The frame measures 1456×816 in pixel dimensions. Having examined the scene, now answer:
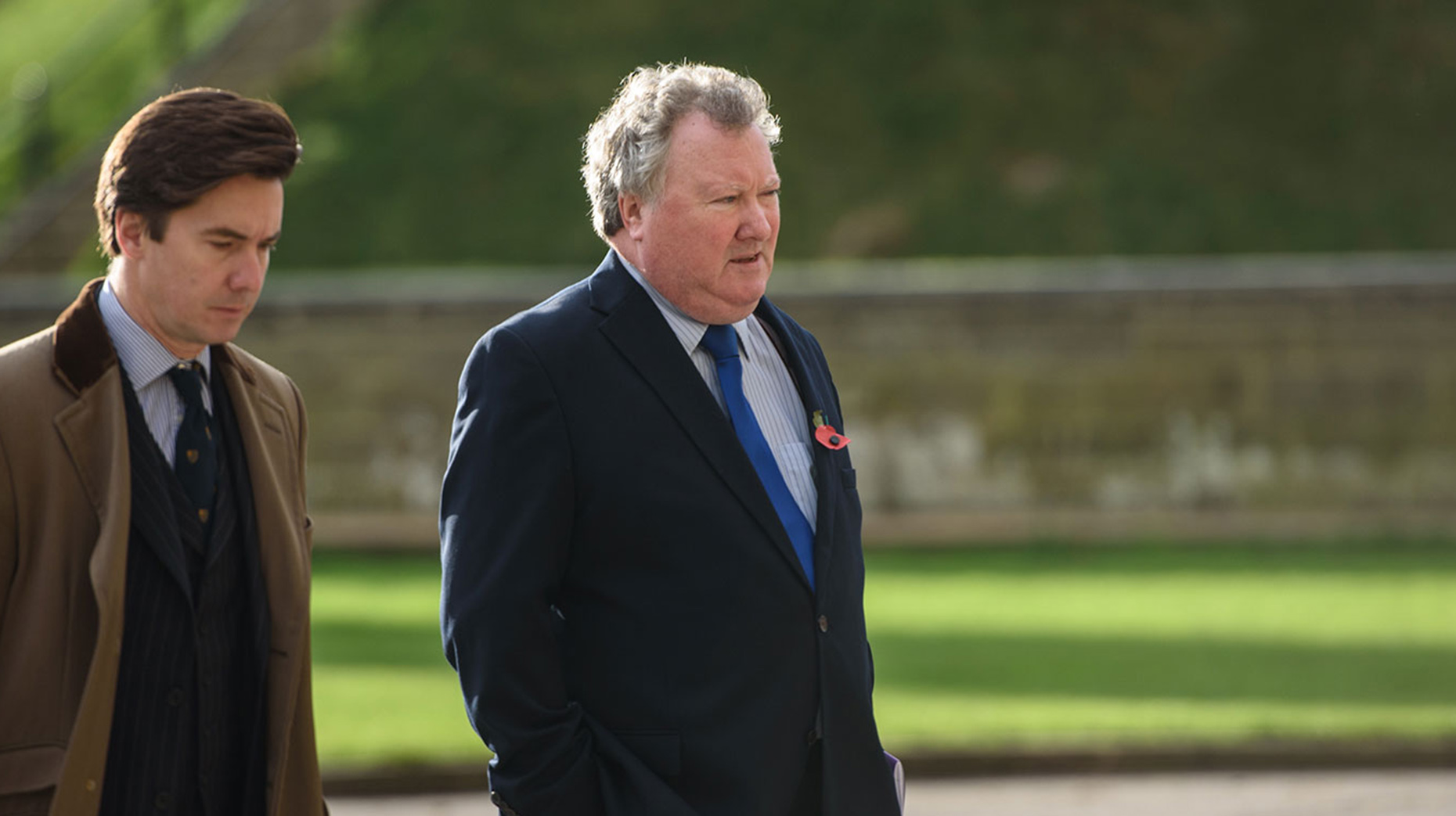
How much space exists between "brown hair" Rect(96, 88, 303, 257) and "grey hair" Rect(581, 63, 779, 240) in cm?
55

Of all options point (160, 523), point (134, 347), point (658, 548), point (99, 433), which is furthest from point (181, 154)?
point (658, 548)

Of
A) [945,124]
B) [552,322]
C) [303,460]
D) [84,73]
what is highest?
[84,73]

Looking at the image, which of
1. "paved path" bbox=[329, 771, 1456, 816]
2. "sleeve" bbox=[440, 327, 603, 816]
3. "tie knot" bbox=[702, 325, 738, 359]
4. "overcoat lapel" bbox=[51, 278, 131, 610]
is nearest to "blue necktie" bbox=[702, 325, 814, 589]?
"tie knot" bbox=[702, 325, 738, 359]

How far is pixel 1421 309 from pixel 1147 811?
10420 mm

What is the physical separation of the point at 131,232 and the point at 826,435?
1.21 metres

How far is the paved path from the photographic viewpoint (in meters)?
7.26

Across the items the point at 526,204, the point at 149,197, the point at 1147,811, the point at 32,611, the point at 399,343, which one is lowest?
the point at 1147,811

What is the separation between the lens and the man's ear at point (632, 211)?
3.16m

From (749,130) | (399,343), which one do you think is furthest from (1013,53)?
(749,130)

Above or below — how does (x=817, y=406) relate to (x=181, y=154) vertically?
below

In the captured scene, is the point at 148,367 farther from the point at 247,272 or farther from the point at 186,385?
the point at 247,272

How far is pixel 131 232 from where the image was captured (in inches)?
119

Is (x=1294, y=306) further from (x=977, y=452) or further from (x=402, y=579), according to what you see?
(x=402, y=579)

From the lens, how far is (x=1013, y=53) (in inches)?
992
